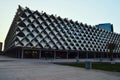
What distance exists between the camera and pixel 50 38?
69562 millimetres

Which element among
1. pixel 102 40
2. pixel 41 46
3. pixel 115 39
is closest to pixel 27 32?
pixel 41 46

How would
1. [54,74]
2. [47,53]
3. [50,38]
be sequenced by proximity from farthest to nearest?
[47,53] → [50,38] → [54,74]

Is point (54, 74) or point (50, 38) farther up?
point (50, 38)

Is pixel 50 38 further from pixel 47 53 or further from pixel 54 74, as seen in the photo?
pixel 54 74

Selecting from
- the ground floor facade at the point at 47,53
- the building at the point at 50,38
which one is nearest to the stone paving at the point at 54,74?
the building at the point at 50,38

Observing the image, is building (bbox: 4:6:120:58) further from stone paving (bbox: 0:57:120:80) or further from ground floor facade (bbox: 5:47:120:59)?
stone paving (bbox: 0:57:120:80)

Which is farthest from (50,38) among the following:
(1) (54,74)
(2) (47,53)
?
(1) (54,74)

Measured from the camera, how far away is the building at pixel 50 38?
6097cm

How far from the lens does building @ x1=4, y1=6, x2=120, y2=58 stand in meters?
61.0

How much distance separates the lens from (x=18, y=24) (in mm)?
59875

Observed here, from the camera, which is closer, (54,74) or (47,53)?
(54,74)

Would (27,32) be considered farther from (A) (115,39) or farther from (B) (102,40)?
(A) (115,39)

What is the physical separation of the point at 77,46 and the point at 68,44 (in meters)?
7.60

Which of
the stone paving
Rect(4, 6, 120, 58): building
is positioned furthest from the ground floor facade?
the stone paving
